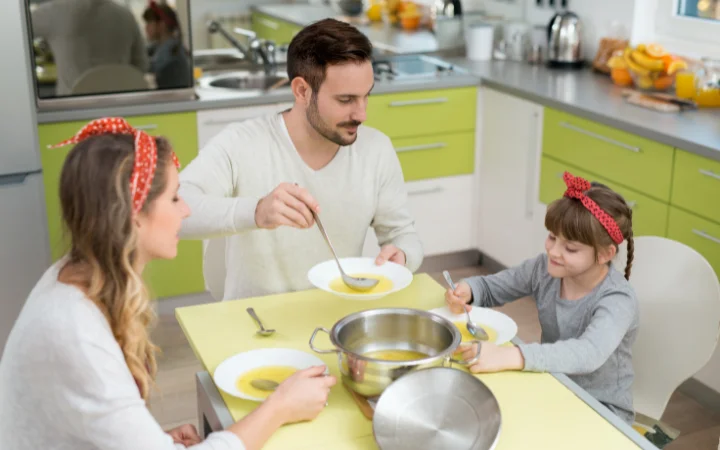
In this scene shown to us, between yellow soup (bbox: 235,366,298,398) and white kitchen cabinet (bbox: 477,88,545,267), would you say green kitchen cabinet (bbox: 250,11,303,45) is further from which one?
yellow soup (bbox: 235,366,298,398)

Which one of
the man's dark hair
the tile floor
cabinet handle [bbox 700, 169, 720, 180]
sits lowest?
the tile floor

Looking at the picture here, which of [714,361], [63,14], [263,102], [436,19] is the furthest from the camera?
[436,19]

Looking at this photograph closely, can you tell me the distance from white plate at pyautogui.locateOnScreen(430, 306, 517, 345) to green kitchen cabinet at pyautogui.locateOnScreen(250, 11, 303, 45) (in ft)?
8.47

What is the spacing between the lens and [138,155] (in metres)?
1.32

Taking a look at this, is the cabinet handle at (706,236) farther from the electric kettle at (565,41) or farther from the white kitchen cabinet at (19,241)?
the white kitchen cabinet at (19,241)

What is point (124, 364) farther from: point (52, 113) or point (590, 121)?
point (590, 121)

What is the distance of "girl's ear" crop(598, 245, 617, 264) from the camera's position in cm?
185

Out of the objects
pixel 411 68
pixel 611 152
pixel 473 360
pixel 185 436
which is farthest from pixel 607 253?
pixel 411 68

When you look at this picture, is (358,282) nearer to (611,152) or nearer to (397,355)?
(397,355)

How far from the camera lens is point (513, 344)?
1685 millimetres

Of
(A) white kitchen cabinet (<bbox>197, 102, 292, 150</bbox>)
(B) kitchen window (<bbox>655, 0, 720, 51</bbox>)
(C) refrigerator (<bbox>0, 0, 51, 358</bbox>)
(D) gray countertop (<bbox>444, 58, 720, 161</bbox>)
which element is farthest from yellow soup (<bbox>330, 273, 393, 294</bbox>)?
(B) kitchen window (<bbox>655, 0, 720, 51</bbox>)

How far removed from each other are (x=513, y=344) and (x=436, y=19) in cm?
288

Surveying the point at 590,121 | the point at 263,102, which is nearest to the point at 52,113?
the point at 263,102

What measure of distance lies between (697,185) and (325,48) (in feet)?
4.38
